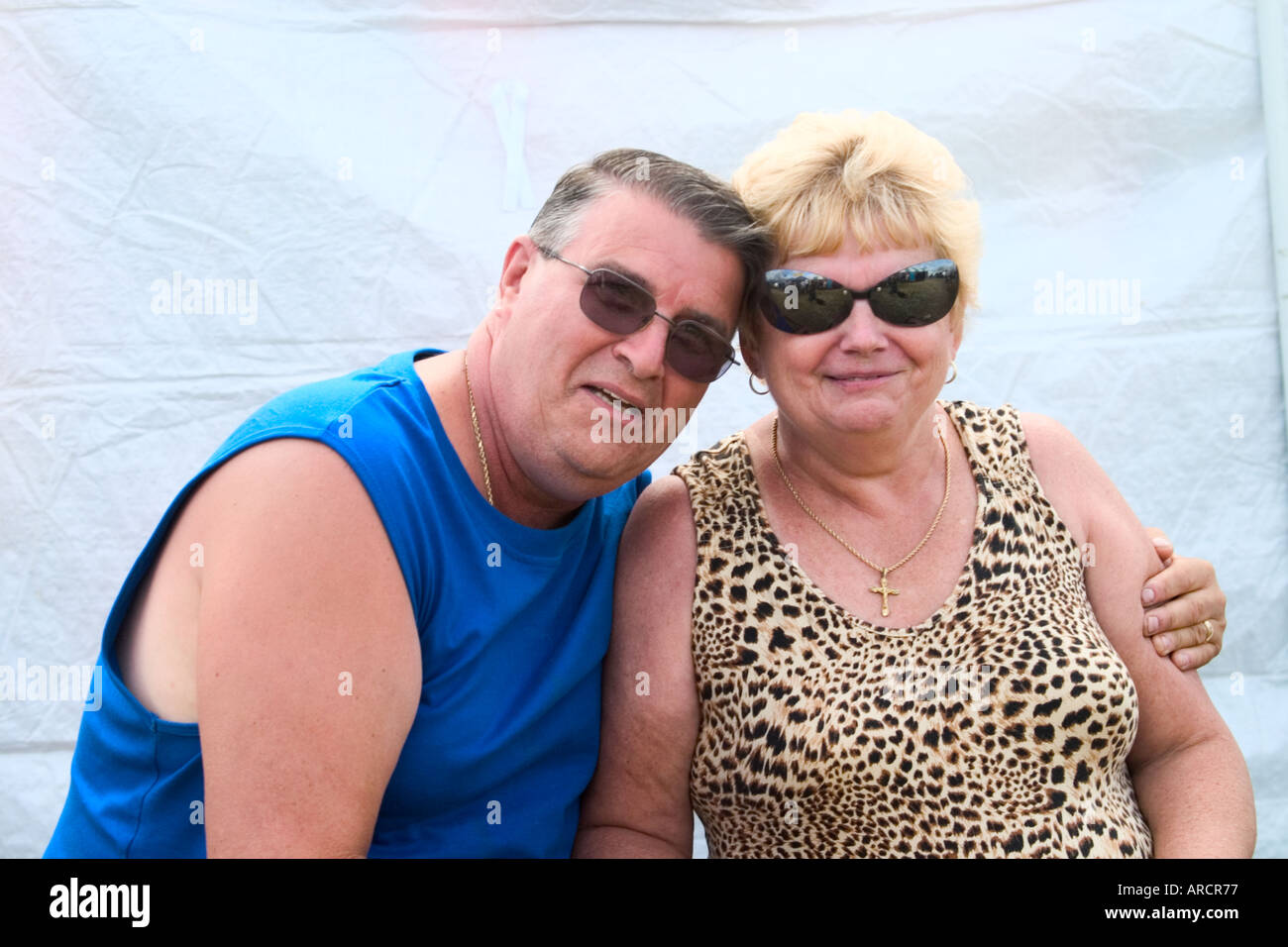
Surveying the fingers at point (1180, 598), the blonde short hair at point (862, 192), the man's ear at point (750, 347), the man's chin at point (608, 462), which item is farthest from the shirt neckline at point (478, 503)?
the fingers at point (1180, 598)

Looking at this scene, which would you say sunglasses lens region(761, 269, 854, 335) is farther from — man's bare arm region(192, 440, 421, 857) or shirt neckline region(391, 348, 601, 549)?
man's bare arm region(192, 440, 421, 857)

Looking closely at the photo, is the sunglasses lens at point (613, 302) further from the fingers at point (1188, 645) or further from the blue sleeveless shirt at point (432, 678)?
the fingers at point (1188, 645)

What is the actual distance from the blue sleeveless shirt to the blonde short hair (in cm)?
67

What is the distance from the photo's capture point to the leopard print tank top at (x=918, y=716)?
1850 millimetres

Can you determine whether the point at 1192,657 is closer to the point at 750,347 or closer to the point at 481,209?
the point at 750,347

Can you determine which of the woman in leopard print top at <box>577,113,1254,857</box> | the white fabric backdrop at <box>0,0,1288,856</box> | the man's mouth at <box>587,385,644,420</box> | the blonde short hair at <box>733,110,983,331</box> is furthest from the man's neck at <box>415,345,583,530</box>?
the white fabric backdrop at <box>0,0,1288,856</box>

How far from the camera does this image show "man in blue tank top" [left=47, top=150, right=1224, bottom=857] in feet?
4.68

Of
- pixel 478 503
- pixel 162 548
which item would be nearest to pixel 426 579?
pixel 478 503

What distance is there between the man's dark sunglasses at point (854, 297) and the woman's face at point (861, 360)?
13 millimetres

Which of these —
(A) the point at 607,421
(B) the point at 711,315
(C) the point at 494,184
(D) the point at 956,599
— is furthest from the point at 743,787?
(C) the point at 494,184

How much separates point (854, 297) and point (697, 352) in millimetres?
307

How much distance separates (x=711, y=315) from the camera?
1.83 meters

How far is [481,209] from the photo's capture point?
272cm
